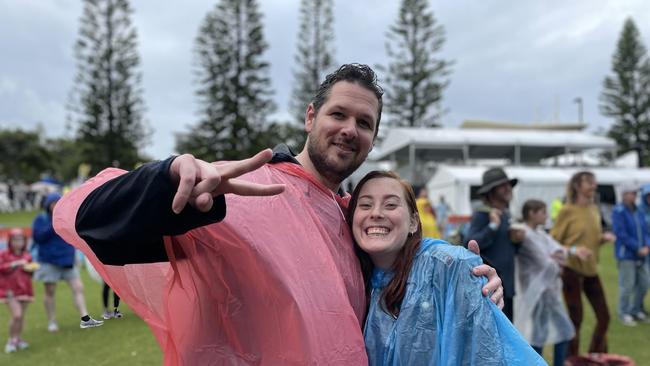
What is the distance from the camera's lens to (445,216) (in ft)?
48.5

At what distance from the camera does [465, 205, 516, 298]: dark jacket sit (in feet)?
13.4

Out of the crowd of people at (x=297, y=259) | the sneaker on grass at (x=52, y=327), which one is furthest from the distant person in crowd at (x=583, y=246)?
the sneaker on grass at (x=52, y=327)

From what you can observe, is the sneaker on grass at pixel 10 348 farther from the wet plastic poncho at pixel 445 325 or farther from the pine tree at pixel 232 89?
the pine tree at pixel 232 89

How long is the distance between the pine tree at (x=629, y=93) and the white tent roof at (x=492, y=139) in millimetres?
11895

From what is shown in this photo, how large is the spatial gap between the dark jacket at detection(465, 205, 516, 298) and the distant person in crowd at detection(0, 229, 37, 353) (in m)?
5.00

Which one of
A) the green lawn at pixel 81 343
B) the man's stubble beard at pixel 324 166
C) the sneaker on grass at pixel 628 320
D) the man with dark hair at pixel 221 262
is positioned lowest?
the green lawn at pixel 81 343

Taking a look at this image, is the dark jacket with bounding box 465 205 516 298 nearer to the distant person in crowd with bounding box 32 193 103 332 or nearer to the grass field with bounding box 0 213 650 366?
the grass field with bounding box 0 213 650 366

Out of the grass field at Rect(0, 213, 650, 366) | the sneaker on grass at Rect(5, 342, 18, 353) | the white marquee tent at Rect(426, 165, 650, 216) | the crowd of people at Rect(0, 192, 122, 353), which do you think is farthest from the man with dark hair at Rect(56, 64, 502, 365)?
the white marquee tent at Rect(426, 165, 650, 216)

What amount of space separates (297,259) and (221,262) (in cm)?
20

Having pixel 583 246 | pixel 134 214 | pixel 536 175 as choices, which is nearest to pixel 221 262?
pixel 134 214

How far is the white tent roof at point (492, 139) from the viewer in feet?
75.7

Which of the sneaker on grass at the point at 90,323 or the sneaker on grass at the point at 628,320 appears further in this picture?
the sneaker on grass at the point at 628,320

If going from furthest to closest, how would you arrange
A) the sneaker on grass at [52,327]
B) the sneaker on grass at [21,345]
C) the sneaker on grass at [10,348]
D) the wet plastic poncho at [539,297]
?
the sneaker on grass at [52,327], the sneaker on grass at [21,345], the sneaker on grass at [10,348], the wet plastic poncho at [539,297]

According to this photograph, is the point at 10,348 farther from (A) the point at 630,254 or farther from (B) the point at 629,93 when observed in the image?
(B) the point at 629,93
